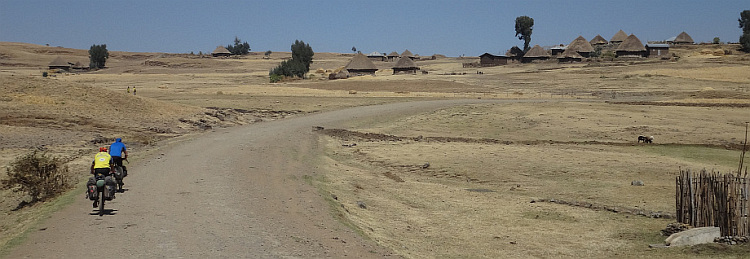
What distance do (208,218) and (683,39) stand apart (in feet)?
488

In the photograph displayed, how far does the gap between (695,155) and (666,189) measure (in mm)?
8658

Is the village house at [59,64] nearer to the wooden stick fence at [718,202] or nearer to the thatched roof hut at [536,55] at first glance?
the thatched roof hut at [536,55]

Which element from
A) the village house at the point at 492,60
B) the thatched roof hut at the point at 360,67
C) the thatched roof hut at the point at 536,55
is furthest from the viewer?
the village house at the point at 492,60

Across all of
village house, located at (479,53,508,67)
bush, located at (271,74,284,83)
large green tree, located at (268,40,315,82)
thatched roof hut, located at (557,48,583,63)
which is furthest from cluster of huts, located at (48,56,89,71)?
thatched roof hut, located at (557,48,583,63)

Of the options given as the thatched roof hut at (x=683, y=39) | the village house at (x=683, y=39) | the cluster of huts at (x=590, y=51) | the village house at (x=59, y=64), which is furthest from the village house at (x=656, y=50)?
the village house at (x=59, y=64)

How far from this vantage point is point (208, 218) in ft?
48.6

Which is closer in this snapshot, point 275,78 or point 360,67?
point 275,78

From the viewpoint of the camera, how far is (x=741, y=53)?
121375 millimetres

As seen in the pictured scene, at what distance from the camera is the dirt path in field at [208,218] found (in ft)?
40.7

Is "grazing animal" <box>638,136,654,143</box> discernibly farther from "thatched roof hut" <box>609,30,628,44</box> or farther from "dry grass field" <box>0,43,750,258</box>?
"thatched roof hut" <box>609,30,628,44</box>

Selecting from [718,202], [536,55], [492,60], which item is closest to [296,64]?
[492,60]

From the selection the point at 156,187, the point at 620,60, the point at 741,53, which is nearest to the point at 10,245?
the point at 156,187

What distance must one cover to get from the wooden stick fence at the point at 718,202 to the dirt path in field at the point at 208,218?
24.5 feet

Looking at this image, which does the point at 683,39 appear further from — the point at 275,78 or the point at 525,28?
the point at 275,78
